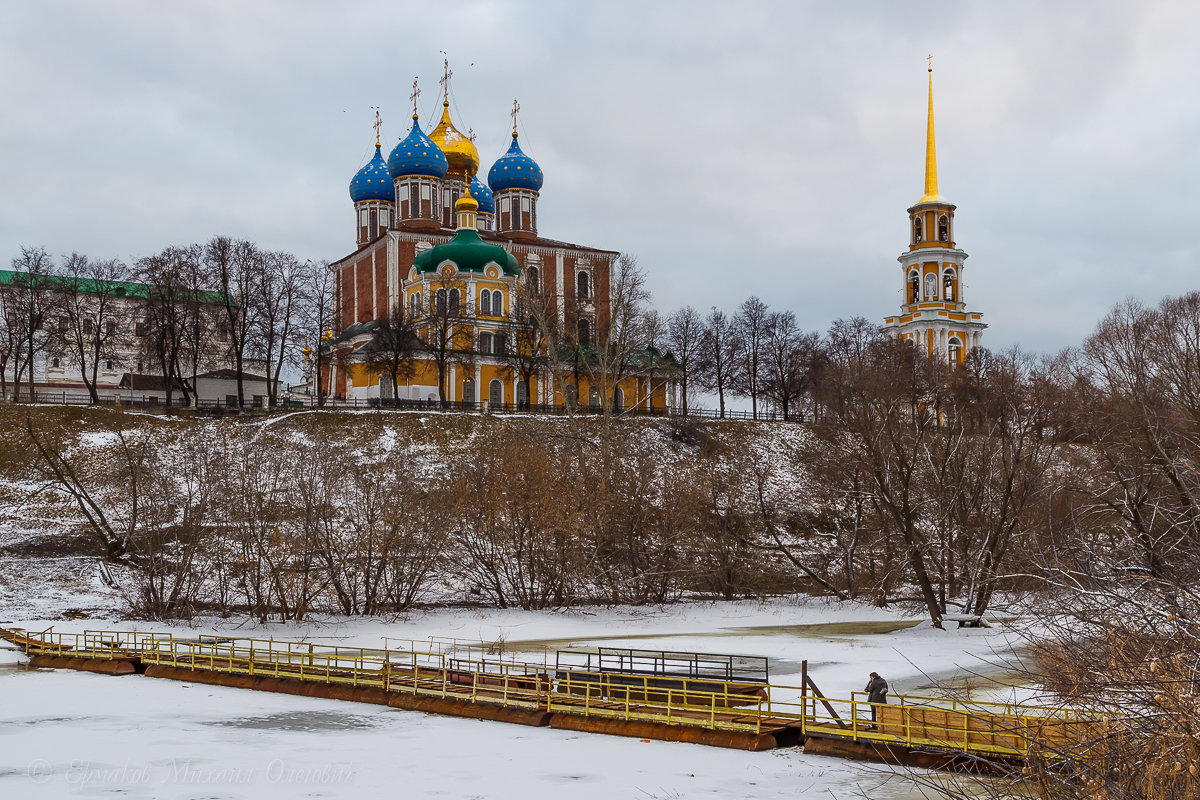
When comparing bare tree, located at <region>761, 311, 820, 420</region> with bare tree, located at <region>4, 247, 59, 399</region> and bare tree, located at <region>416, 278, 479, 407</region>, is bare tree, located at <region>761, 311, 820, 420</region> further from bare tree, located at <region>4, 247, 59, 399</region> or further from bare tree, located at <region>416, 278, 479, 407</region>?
bare tree, located at <region>4, 247, 59, 399</region>


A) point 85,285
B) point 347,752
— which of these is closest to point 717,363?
point 85,285

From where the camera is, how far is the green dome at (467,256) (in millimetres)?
58500

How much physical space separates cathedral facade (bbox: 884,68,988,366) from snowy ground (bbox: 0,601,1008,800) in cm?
5003

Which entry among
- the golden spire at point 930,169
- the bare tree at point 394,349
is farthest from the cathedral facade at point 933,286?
the bare tree at point 394,349

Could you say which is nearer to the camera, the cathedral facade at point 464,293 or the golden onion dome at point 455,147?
the cathedral facade at point 464,293

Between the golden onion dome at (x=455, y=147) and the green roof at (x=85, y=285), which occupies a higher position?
the golden onion dome at (x=455, y=147)

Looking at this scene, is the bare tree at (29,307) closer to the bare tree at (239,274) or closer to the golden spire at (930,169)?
the bare tree at (239,274)

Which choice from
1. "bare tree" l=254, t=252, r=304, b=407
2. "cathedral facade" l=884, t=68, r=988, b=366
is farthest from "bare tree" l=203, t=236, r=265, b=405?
"cathedral facade" l=884, t=68, r=988, b=366

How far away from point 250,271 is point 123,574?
2317 cm

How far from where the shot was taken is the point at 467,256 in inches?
2304

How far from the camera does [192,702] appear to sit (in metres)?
19.1

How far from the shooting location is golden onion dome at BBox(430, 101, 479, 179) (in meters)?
69.9

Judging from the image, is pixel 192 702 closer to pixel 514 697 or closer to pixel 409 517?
pixel 514 697

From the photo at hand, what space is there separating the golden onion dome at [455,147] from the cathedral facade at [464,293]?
0.21ft
